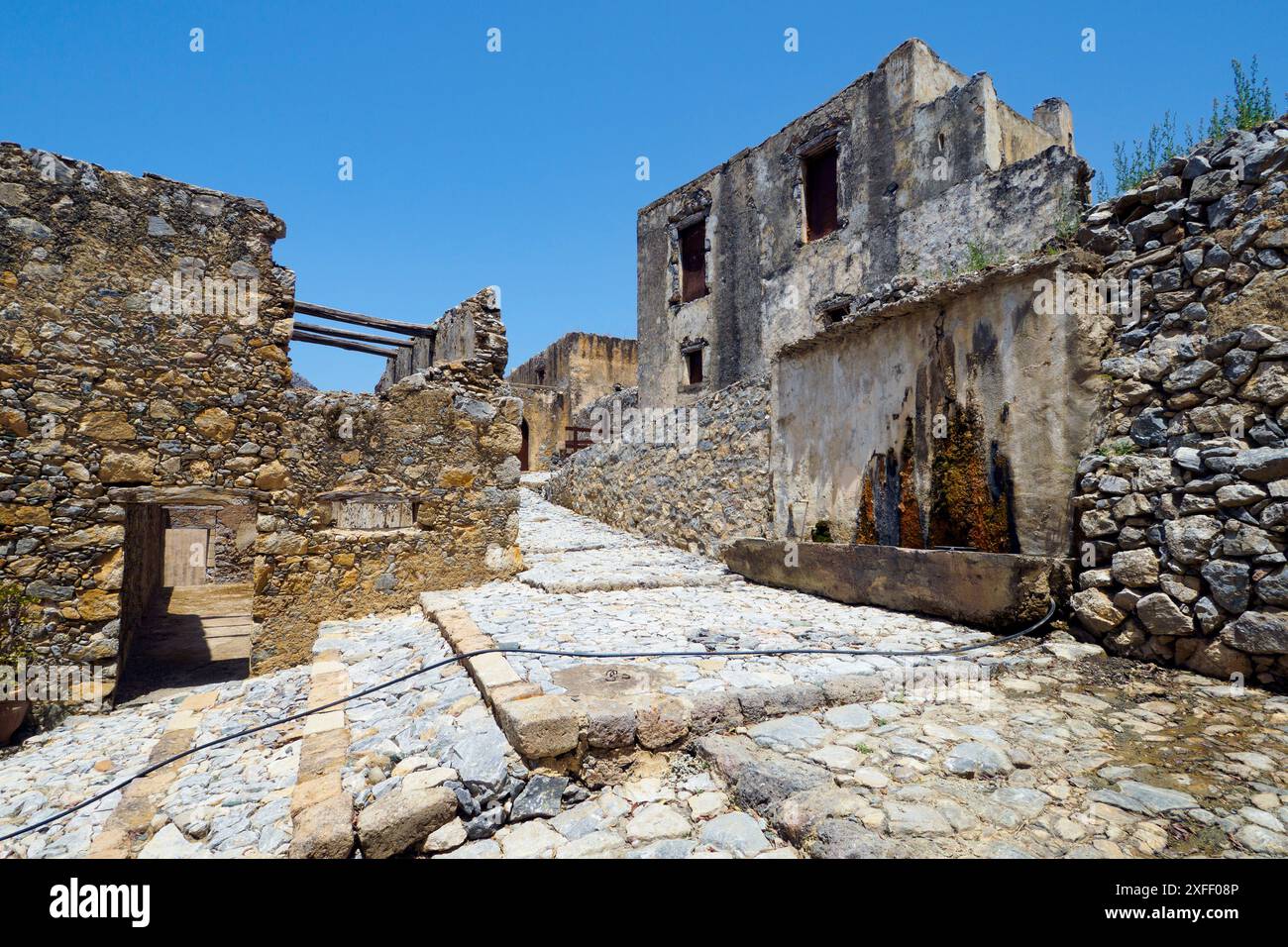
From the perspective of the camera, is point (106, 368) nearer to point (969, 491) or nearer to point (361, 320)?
point (361, 320)

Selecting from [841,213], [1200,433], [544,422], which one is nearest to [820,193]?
[841,213]

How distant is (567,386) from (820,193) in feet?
46.5

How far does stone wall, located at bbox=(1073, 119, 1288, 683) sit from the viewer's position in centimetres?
338

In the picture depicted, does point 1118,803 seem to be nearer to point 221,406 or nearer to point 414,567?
point 414,567

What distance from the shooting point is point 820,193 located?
48.7 ft

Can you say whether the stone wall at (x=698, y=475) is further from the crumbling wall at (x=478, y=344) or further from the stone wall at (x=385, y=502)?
the crumbling wall at (x=478, y=344)

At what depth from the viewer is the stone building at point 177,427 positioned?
558 cm

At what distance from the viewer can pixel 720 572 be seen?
25.8ft

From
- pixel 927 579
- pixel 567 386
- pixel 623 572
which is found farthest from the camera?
pixel 567 386

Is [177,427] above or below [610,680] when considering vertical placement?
above

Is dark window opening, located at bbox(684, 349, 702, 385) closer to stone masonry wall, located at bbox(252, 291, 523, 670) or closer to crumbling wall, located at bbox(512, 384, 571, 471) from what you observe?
crumbling wall, located at bbox(512, 384, 571, 471)

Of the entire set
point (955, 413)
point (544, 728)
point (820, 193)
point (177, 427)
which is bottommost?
point (544, 728)

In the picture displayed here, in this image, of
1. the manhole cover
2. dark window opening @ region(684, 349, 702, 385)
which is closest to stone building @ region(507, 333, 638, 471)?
dark window opening @ region(684, 349, 702, 385)
